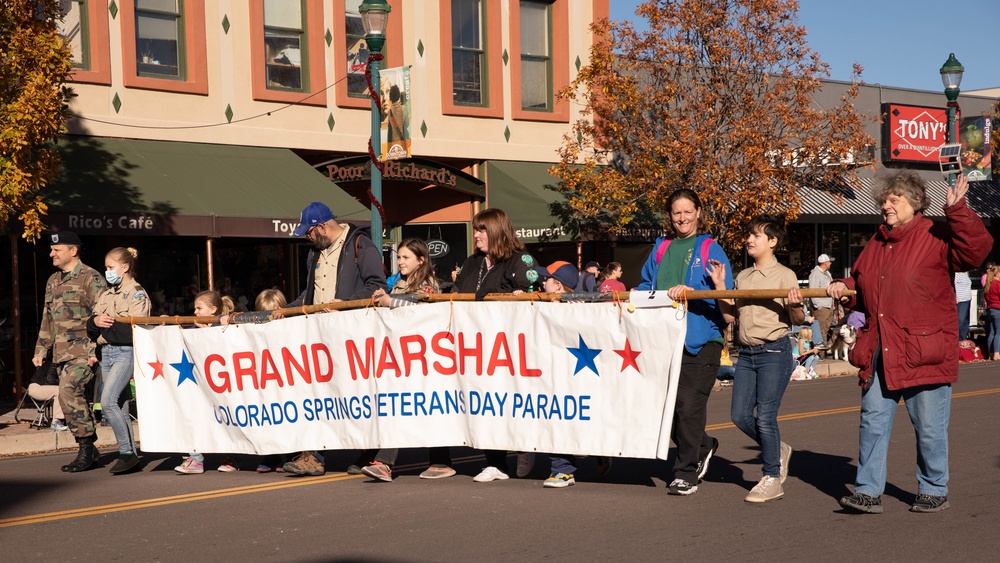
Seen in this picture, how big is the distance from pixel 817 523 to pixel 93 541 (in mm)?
4196

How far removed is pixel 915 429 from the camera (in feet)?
22.8

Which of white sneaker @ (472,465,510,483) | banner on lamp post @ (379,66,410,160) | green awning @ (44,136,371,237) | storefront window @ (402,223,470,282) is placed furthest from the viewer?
storefront window @ (402,223,470,282)

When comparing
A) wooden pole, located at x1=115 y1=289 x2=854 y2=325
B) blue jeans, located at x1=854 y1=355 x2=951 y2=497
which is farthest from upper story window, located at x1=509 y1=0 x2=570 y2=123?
blue jeans, located at x1=854 y1=355 x2=951 y2=497

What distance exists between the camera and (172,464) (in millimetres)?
10352

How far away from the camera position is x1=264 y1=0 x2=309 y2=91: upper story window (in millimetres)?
19500

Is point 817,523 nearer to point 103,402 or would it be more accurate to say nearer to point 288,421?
point 288,421

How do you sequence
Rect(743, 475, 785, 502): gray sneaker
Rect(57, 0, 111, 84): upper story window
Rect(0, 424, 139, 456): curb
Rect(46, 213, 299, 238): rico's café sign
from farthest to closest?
Rect(57, 0, 111, 84): upper story window → Rect(46, 213, 299, 238): rico's café sign → Rect(0, 424, 139, 456): curb → Rect(743, 475, 785, 502): gray sneaker

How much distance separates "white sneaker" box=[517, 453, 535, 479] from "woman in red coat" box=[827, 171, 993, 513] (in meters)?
2.43

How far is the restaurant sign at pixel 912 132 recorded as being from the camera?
27.8 meters

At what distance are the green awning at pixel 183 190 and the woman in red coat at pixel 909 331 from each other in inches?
432

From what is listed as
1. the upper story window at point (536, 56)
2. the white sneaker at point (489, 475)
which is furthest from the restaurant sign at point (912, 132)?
the white sneaker at point (489, 475)

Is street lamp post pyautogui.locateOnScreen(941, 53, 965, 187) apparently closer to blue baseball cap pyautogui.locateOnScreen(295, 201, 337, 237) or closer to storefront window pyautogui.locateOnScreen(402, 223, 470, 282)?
storefront window pyautogui.locateOnScreen(402, 223, 470, 282)

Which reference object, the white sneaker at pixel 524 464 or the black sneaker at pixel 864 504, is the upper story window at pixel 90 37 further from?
the black sneaker at pixel 864 504

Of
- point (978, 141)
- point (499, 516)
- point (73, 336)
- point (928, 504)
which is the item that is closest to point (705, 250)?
point (928, 504)
